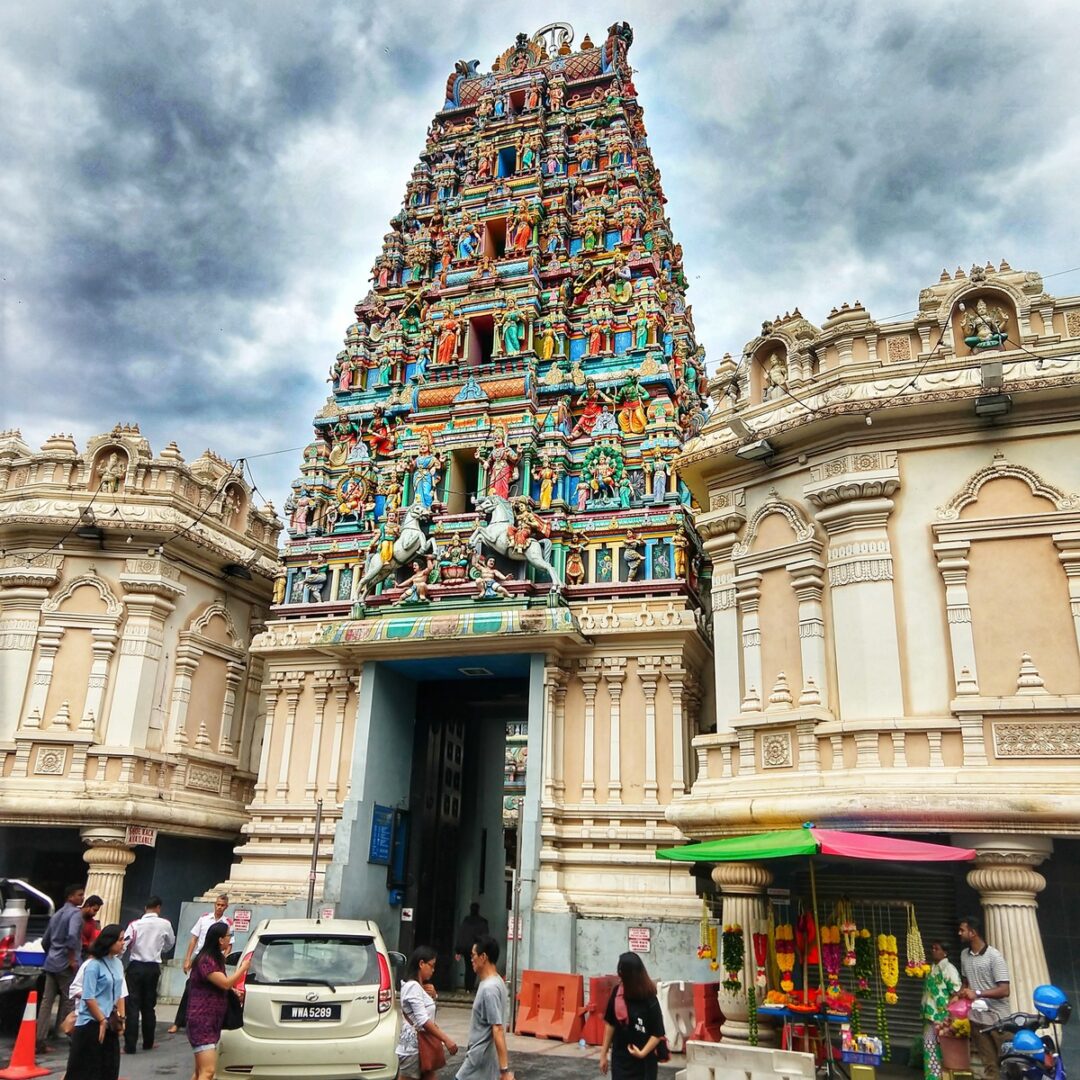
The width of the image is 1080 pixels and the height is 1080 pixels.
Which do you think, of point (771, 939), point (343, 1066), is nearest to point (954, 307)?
point (771, 939)

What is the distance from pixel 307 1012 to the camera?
31.4ft

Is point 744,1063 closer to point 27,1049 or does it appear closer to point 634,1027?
point 634,1027

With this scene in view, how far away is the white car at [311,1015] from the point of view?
9.41 meters

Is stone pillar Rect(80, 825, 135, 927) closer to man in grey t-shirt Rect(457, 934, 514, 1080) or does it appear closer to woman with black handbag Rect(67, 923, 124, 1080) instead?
woman with black handbag Rect(67, 923, 124, 1080)

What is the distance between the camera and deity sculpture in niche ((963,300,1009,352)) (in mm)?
14930

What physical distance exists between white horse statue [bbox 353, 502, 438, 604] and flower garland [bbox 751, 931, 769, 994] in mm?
11122

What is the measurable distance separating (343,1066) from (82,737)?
13.8 meters

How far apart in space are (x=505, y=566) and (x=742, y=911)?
957cm

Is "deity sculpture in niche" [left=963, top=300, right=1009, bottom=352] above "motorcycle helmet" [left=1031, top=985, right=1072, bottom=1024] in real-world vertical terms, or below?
above

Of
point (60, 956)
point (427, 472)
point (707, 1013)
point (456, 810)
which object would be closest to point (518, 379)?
point (427, 472)

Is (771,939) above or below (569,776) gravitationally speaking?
below

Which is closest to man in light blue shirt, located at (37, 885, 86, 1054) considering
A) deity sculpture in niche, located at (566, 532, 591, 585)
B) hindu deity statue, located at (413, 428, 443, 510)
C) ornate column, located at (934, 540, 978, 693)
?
deity sculpture in niche, located at (566, 532, 591, 585)

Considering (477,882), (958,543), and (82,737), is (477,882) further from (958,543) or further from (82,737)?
(958,543)

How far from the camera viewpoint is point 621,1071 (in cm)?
797
